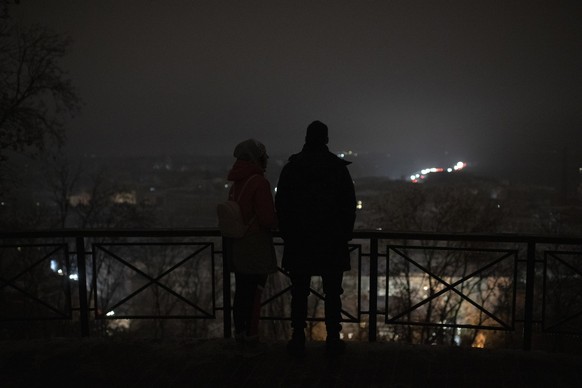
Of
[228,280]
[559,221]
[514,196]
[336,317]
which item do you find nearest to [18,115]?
[228,280]

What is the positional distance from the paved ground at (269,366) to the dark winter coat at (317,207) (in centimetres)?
88

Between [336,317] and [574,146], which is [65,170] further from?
[574,146]

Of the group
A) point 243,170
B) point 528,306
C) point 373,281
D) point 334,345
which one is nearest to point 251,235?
point 243,170

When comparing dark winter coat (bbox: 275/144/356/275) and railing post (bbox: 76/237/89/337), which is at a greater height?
dark winter coat (bbox: 275/144/356/275)

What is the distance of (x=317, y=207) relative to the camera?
3.40 metres

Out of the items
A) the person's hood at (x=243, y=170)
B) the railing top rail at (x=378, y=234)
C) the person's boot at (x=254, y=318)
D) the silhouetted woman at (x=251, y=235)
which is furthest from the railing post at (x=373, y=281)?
the person's hood at (x=243, y=170)

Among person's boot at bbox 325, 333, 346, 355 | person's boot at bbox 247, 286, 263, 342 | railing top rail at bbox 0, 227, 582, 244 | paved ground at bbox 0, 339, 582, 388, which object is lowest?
paved ground at bbox 0, 339, 582, 388

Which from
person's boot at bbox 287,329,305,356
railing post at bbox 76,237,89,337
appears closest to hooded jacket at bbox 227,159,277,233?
person's boot at bbox 287,329,305,356

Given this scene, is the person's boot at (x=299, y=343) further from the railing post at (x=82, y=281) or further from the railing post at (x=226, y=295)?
the railing post at (x=82, y=281)

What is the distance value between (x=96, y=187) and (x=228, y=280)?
45.0 feet

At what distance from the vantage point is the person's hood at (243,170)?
351cm

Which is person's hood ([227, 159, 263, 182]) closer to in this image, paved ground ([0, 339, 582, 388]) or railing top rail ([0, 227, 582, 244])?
railing top rail ([0, 227, 582, 244])

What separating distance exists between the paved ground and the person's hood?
1662 millimetres

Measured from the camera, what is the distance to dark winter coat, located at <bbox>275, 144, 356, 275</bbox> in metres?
A: 3.38
